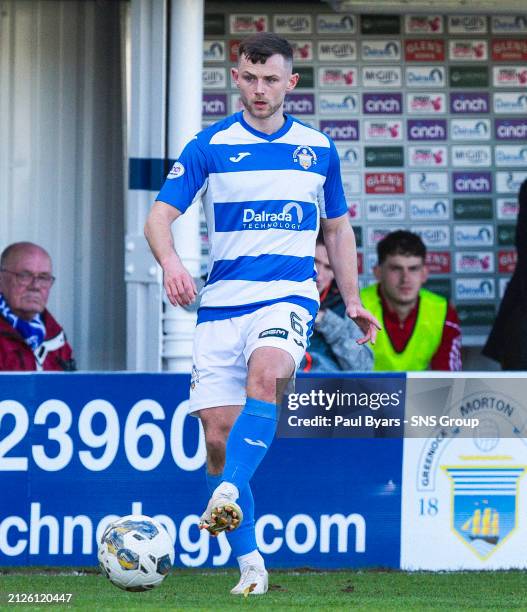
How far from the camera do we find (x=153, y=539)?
5594 millimetres

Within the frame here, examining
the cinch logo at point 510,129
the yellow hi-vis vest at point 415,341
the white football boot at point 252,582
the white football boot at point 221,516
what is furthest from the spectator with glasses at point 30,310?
the white football boot at point 221,516

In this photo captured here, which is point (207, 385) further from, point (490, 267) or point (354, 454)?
point (490, 267)

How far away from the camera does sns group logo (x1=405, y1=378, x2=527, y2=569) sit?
7.12 meters

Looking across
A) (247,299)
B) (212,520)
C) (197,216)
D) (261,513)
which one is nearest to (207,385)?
(247,299)

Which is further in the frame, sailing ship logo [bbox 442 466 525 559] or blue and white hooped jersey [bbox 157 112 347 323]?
sailing ship logo [bbox 442 466 525 559]

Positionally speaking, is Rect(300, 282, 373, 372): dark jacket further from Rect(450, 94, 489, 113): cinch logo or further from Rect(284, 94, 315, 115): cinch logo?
Rect(450, 94, 489, 113): cinch logo

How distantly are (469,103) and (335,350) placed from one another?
218 centimetres

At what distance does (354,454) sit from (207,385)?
1.44m

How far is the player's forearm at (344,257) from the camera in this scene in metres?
6.12

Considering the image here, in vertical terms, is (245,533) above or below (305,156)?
below

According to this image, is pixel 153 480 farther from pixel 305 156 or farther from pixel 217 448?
pixel 305 156

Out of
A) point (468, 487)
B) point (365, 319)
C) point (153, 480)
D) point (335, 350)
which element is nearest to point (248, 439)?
point (365, 319)

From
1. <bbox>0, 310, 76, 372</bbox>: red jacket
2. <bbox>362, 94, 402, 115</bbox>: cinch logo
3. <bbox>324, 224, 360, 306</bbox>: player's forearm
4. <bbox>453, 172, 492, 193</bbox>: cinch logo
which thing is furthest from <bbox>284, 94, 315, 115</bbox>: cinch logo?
<bbox>324, 224, 360, 306</bbox>: player's forearm

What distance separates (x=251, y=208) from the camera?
587 centimetres
